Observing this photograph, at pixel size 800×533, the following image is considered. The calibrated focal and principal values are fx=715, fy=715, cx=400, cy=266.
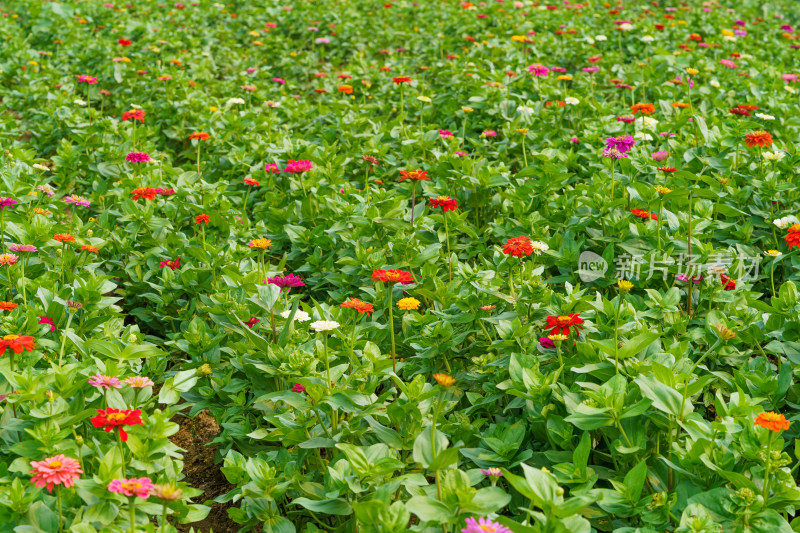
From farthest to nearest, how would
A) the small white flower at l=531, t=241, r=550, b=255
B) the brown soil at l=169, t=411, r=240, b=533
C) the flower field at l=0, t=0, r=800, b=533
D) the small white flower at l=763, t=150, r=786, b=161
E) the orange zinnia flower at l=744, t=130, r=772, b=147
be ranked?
1. the small white flower at l=763, t=150, r=786, b=161
2. the orange zinnia flower at l=744, t=130, r=772, b=147
3. the small white flower at l=531, t=241, r=550, b=255
4. the brown soil at l=169, t=411, r=240, b=533
5. the flower field at l=0, t=0, r=800, b=533

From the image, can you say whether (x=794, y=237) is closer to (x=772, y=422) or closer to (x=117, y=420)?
(x=772, y=422)

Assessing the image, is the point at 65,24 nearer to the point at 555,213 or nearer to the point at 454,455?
the point at 555,213

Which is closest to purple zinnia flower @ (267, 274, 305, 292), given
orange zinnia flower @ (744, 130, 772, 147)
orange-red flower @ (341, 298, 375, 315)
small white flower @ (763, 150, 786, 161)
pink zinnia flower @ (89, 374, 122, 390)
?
orange-red flower @ (341, 298, 375, 315)

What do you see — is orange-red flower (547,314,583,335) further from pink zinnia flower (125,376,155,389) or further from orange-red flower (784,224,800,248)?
pink zinnia flower (125,376,155,389)

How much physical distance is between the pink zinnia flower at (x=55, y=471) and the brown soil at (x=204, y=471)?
0.57m

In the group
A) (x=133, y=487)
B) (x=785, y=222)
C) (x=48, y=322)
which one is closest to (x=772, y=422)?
(x=133, y=487)

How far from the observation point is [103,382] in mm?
1994

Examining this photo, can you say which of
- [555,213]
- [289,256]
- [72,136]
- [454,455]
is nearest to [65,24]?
[72,136]

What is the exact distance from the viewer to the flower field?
187 centimetres

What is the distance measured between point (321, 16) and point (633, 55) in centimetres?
343

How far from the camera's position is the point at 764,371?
2.35 meters

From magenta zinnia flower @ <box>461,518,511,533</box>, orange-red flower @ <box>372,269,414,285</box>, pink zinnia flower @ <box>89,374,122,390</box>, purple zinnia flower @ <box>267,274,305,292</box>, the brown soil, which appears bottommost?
the brown soil

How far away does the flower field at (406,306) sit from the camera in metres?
1.87

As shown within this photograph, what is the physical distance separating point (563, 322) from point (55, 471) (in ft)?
4.78
